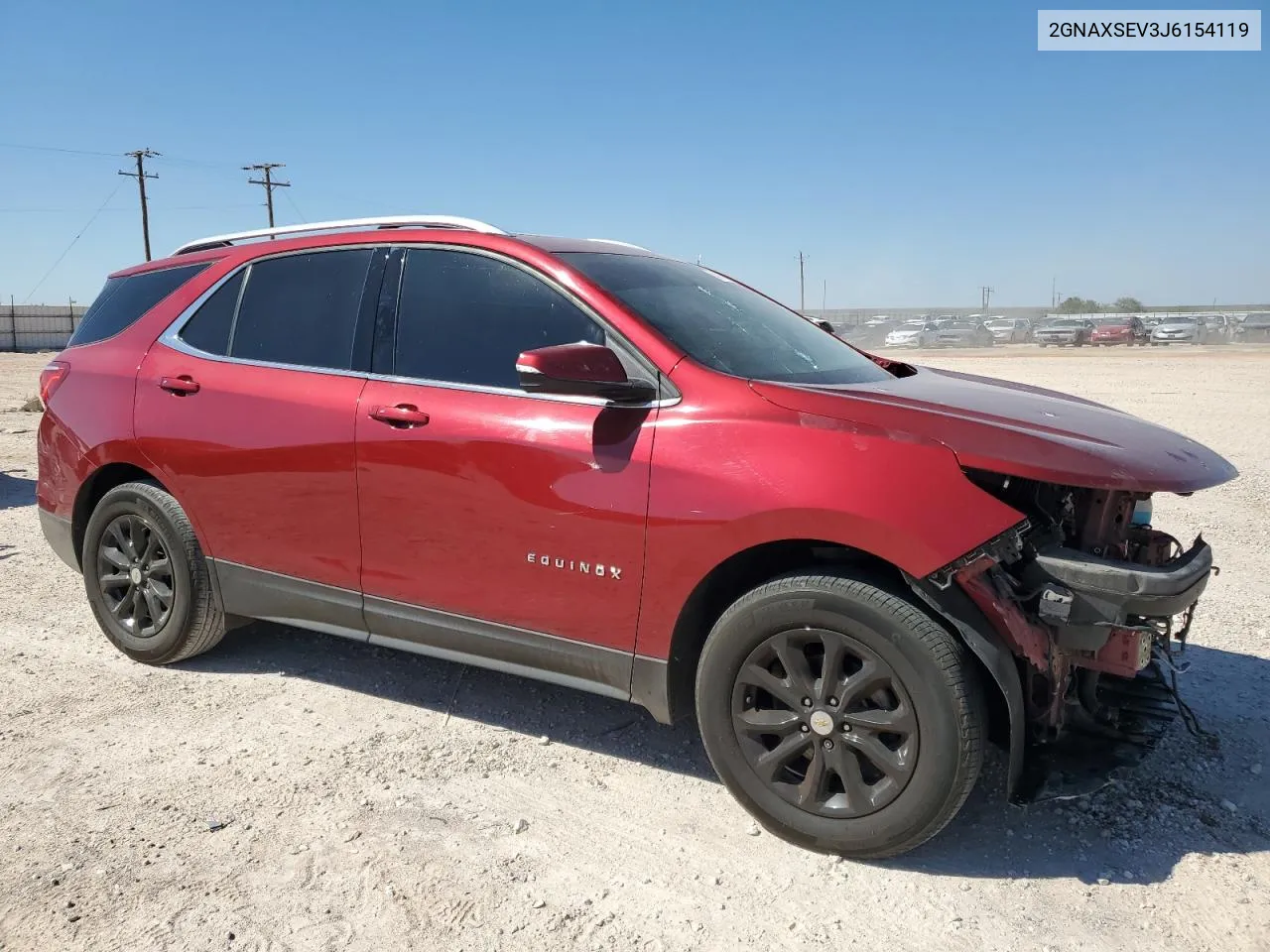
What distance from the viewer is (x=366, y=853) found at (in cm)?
279

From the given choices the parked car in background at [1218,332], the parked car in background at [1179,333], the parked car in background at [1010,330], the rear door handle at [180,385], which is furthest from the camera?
the parked car in background at [1010,330]

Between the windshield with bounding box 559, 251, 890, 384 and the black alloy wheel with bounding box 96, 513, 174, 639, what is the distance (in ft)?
7.68

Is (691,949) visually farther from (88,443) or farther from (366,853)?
(88,443)

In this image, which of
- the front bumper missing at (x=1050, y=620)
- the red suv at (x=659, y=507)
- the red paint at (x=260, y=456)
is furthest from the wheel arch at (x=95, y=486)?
the front bumper missing at (x=1050, y=620)

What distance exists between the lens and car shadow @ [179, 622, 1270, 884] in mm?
2822

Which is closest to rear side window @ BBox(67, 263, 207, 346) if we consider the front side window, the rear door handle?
the rear door handle

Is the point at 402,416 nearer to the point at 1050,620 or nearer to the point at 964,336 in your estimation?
the point at 1050,620

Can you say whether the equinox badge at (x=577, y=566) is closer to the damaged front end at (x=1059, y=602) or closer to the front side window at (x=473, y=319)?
the front side window at (x=473, y=319)

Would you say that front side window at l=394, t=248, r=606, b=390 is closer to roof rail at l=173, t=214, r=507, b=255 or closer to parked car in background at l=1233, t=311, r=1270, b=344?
roof rail at l=173, t=214, r=507, b=255

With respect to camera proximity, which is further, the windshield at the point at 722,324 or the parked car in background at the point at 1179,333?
the parked car in background at the point at 1179,333

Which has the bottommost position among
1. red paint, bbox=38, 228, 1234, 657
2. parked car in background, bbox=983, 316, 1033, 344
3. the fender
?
the fender

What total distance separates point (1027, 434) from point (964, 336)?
179 ft

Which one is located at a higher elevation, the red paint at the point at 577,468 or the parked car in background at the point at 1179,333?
the parked car in background at the point at 1179,333

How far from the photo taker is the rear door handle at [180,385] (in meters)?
3.95
